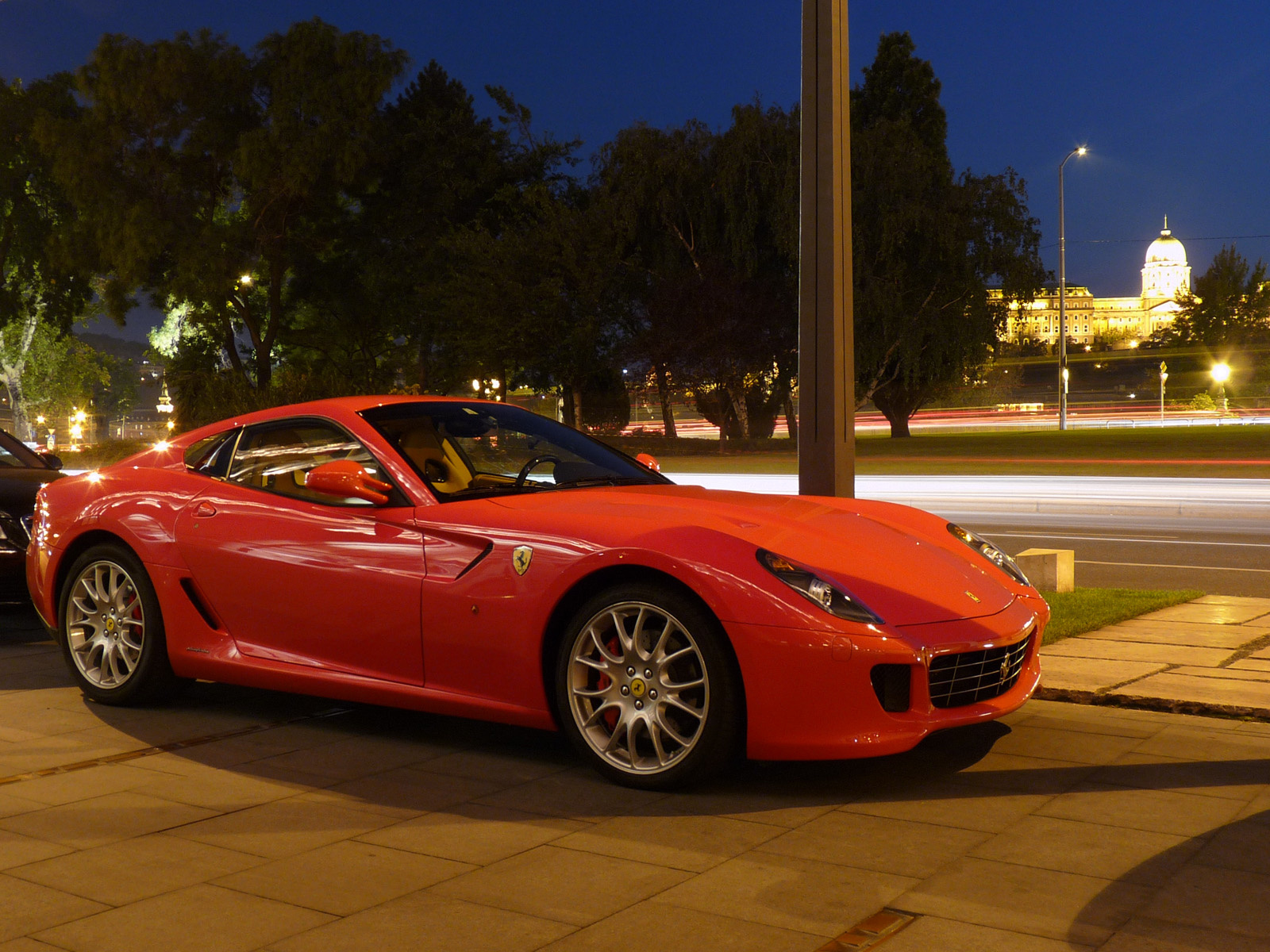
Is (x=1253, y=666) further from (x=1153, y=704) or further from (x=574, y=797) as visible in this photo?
(x=574, y=797)

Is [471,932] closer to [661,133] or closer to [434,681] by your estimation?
[434,681]

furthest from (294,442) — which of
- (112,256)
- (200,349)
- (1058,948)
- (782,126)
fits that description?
(200,349)

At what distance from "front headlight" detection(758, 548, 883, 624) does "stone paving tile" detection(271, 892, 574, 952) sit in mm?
1421

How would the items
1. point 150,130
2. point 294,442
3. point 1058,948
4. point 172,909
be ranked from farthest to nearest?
point 150,130, point 294,442, point 172,909, point 1058,948

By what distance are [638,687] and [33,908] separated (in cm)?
190

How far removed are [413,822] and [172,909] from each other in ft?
2.98

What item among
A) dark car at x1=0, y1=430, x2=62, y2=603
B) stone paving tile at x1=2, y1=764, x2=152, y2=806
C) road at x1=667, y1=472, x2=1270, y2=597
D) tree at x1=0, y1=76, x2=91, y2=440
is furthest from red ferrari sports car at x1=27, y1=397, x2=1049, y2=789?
tree at x1=0, y1=76, x2=91, y2=440

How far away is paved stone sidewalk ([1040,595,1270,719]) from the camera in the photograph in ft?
18.4

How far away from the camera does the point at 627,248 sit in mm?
41750

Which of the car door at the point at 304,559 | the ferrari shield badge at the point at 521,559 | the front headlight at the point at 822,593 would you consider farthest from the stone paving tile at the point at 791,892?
the car door at the point at 304,559

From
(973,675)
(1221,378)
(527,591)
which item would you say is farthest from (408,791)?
(1221,378)

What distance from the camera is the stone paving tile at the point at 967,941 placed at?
3004mm

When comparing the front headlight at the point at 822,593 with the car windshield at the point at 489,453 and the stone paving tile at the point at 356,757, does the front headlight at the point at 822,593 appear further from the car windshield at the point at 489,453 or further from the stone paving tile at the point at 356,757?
the stone paving tile at the point at 356,757

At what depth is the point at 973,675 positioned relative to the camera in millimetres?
4355
